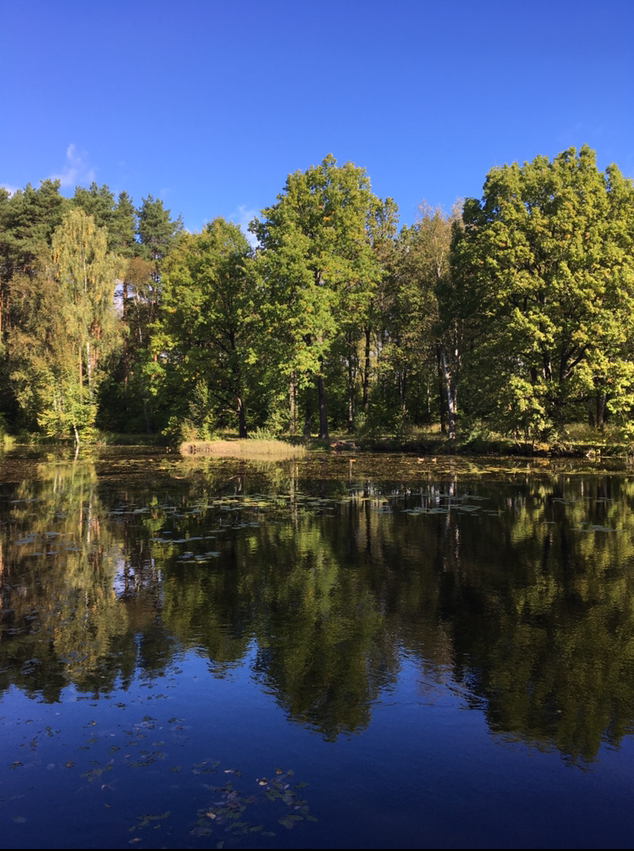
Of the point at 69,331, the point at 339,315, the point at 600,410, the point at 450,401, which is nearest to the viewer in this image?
the point at 600,410

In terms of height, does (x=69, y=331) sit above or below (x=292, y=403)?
above

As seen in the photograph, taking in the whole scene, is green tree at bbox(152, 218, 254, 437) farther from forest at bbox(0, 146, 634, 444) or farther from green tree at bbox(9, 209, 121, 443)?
green tree at bbox(9, 209, 121, 443)

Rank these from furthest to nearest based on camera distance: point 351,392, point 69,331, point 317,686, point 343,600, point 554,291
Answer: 1. point 351,392
2. point 69,331
3. point 554,291
4. point 343,600
5. point 317,686

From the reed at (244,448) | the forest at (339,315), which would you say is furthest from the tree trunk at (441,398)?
the reed at (244,448)

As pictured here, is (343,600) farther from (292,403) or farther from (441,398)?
(441,398)

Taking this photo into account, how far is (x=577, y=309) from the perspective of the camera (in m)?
32.3

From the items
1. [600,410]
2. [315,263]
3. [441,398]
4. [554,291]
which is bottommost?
[600,410]

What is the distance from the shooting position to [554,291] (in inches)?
1247

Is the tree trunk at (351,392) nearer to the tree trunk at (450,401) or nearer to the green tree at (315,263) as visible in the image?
the green tree at (315,263)

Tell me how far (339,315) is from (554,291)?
15710 millimetres

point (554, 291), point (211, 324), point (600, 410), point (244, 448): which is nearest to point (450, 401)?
point (600, 410)

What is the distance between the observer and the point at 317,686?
6621 mm

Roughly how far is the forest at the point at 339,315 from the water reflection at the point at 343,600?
15415 millimetres

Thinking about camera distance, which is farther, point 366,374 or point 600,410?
point 366,374
